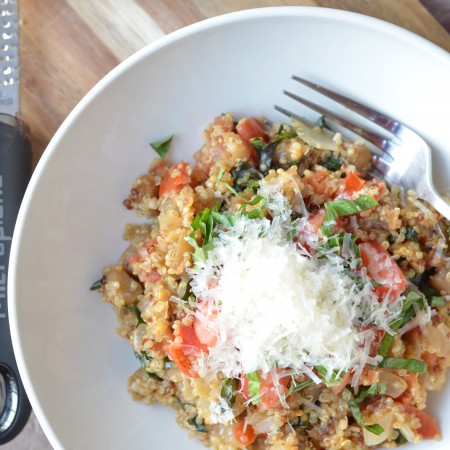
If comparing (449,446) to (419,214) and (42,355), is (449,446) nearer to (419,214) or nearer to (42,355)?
(419,214)

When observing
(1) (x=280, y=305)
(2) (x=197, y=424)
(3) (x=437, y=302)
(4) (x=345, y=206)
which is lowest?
(2) (x=197, y=424)

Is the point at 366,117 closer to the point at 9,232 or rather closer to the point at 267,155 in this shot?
the point at 267,155

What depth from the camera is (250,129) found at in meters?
3.26

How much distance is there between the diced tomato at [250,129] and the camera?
3246mm

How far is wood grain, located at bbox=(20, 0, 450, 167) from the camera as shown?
11.4ft

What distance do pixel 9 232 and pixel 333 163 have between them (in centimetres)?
181

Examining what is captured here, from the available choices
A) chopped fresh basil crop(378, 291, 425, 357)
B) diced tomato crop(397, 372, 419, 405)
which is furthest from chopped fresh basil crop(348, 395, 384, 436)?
chopped fresh basil crop(378, 291, 425, 357)

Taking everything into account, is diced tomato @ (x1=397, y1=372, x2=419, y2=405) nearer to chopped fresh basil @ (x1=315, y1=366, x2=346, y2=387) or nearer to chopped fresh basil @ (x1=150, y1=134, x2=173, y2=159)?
chopped fresh basil @ (x1=315, y1=366, x2=346, y2=387)

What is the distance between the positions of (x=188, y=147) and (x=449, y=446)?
205cm

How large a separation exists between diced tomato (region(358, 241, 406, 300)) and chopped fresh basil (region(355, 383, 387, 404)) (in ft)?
1.50

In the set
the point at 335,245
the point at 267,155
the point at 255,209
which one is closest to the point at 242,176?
the point at 267,155

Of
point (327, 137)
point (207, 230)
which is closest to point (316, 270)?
point (207, 230)

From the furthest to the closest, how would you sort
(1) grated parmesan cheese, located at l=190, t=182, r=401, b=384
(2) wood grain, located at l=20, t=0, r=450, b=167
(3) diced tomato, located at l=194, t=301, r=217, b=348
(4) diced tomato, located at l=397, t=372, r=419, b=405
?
(2) wood grain, located at l=20, t=0, r=450, b=167 < (4) diced tomato, located at l=397, t=372, r=419, b=405 < (3) diced tomato, located at l=194, t=301, r=217, b=348 < (1) grated parmesan cheese, located at l=190, t=182, r=401, b=384

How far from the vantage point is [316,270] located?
2.78 m
